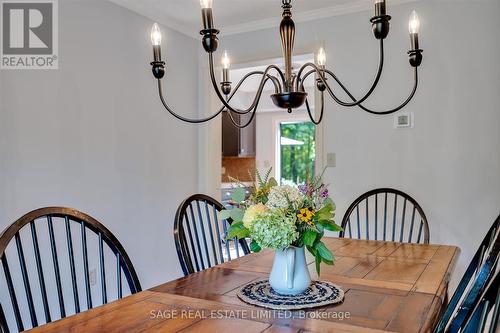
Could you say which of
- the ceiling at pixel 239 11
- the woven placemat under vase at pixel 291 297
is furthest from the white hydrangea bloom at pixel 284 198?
the ceiling at pixel 239 11

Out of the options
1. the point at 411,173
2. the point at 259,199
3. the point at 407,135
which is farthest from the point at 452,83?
the point at 259,199

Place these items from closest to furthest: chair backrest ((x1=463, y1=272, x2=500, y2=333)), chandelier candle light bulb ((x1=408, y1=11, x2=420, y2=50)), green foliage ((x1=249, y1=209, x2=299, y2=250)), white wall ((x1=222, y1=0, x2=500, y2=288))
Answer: chair backrest ((x1=463, y1=272, x2=500, y2=333))
green foliage ((x1=249, y1=209, x2=299, y2=250))
chandelier candle light bulb ((x1=408, y1=11, x2=420, y2=50))
white wall ((x1=222, y1=0, x2=500, y2=288))

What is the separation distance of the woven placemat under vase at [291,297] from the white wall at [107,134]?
1695 mm

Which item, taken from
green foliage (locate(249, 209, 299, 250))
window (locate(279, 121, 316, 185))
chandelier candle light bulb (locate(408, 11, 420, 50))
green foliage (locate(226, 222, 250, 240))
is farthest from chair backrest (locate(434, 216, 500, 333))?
window (locate(279, 121, 316, 185))

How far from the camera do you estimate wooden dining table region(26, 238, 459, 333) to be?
985 mm

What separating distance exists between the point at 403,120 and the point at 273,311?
220 cm

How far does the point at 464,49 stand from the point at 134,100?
2.39 meters

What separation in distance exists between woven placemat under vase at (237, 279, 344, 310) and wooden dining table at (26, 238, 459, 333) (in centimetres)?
2

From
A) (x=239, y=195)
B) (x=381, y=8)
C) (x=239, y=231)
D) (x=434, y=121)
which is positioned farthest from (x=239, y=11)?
(x=239, y=231)

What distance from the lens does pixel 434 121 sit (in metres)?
2.79

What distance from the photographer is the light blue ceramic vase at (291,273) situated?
119 centimetres

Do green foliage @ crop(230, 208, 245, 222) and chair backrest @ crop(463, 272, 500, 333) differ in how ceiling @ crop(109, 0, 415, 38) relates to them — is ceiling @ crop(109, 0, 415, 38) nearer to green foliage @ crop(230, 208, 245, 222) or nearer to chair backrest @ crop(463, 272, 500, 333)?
green foliage @ crop(230, 208, 245, 222)

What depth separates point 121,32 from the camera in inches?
117

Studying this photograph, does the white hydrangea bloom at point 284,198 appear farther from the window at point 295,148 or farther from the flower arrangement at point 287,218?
the window at point 295,148
